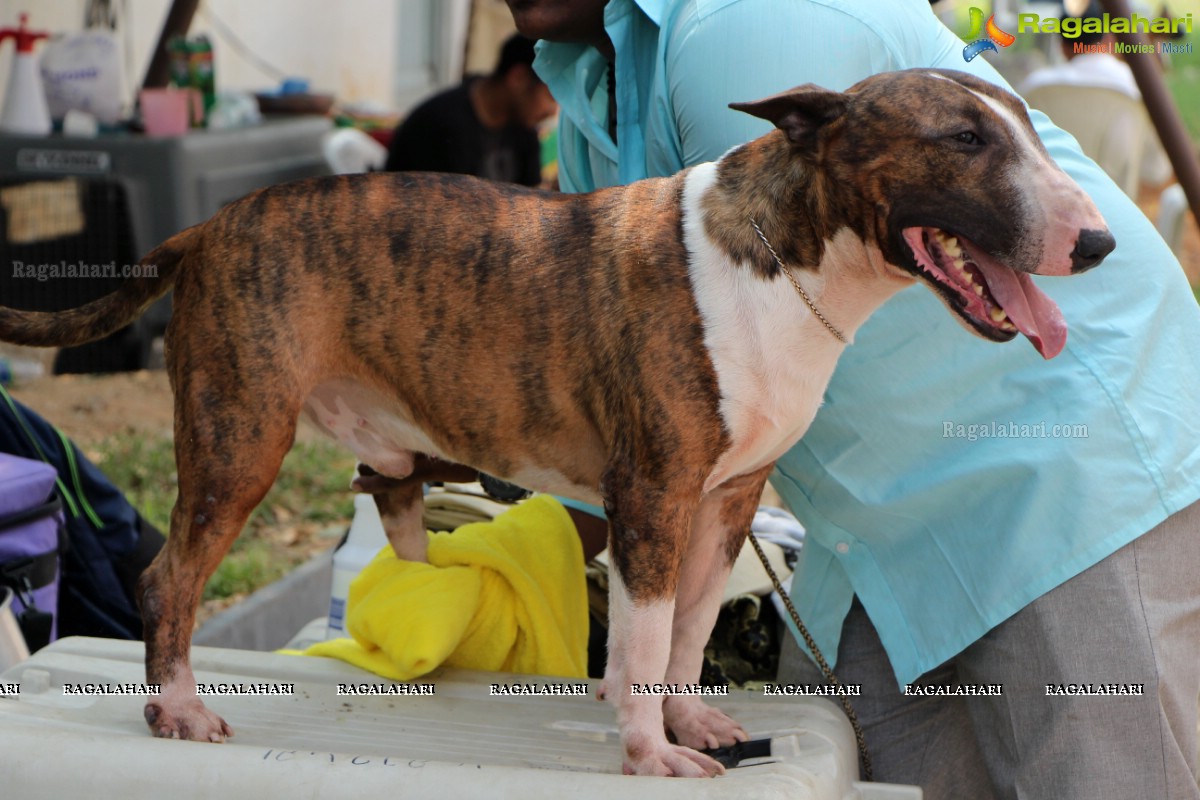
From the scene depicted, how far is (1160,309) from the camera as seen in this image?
2.49 m

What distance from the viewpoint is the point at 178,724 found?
2287 millimetres

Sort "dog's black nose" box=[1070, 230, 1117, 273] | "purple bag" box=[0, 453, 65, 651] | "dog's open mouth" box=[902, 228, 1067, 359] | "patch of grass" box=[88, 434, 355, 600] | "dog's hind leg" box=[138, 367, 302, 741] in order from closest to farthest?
"dog's black nose" box=[1070, 230, 1117, 273] < "dog's open mouth" box=[902, 228, 1067, 359] < "dog's hind leg" box=[138, 367, 302, 741] < "purple bag" box=[0, 453, 65, 651] < "patch of grass" box=[88, 434, 355, 600]

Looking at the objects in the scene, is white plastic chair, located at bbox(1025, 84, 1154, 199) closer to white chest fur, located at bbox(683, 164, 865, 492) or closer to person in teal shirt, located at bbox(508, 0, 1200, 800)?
person in teal shirt, located at bbox(508, 0, 1200, 800)

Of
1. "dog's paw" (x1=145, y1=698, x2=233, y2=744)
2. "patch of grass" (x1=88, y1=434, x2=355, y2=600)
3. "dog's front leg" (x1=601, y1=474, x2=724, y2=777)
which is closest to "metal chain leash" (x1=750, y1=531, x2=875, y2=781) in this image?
"dog's front leg" (x1=601, y1=474, x2=724, y2=777)

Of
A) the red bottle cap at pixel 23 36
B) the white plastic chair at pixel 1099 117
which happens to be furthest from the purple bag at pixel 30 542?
the white plastic chair at pixel 1099 117

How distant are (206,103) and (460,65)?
6.03 meters

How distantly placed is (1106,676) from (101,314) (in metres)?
1.92

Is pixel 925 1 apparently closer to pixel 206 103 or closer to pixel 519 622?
pixel 519 622

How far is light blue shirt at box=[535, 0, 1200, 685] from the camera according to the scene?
2.29 m

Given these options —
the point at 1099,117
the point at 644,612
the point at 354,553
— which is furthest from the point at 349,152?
the point at 644,612

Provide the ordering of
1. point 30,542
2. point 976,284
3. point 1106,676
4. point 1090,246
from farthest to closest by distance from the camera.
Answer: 1. point 30,542
2. point 1106,676
3. point 976,284
4. point 1090,246

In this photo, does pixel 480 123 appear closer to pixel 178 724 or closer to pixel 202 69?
pixel 202 69

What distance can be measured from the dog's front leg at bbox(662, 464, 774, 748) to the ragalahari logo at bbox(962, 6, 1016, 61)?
33.4 inches

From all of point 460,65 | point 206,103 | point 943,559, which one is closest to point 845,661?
point 943,559
